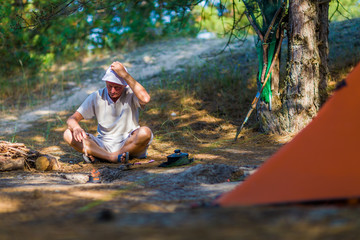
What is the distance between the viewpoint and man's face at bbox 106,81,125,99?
160 inches

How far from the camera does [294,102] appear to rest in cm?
451

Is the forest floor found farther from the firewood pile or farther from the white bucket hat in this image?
the white bucket hat

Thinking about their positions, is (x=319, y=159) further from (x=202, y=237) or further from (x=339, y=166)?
(x=202, y=237)

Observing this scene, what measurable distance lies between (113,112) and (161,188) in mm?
1753

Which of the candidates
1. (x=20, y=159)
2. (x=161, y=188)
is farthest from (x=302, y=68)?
(x=20, y=159)

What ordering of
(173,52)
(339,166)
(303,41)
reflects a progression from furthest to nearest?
(173,52), (303,41), (339,166)

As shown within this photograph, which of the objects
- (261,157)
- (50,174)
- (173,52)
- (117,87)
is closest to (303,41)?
(261,157)

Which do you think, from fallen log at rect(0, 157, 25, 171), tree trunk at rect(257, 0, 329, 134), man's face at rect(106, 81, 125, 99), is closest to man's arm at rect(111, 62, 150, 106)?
man's face at rect(106, 81, 125, 99)

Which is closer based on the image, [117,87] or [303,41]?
[117,87]

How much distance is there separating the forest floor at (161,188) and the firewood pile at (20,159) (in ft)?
0.31

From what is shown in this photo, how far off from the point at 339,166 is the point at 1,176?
2.87 metres

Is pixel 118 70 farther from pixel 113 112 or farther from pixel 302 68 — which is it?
pixel 302 68

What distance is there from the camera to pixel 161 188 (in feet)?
8.89

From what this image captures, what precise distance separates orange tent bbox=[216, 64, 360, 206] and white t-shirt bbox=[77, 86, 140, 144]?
2.50 m
